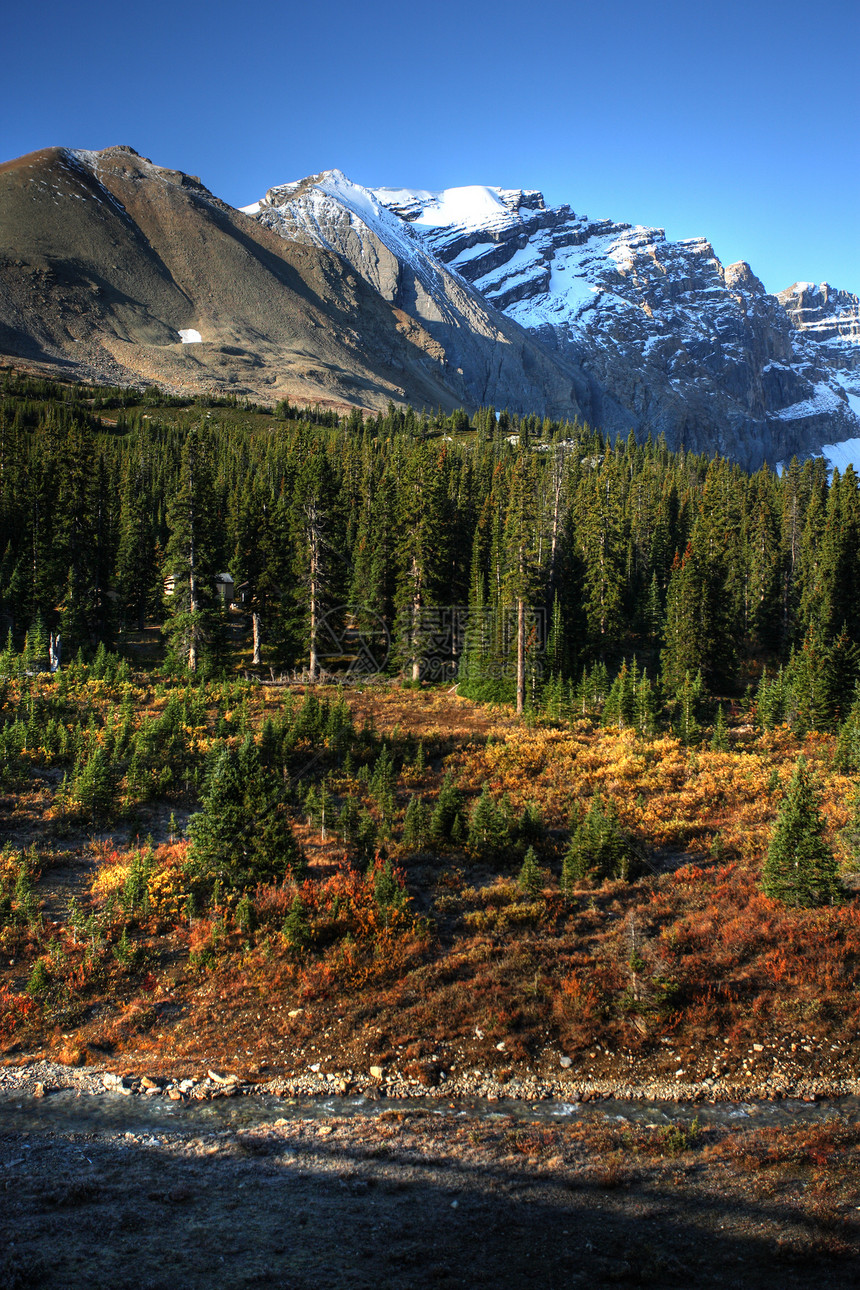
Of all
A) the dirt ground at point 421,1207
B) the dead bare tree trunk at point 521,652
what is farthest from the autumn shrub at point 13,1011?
the dead bare tree trunk at point 521,652

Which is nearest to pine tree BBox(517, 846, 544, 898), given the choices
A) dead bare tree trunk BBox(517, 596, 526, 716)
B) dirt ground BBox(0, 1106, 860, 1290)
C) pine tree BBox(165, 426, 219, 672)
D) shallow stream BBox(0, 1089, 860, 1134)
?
shallow stream BBox(0, 1089, 860, 1134)

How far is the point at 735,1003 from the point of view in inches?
559

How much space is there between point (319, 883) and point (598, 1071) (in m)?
8.30

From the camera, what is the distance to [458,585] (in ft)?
165

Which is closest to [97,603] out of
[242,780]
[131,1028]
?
[242,780]

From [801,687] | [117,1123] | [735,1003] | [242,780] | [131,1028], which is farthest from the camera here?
[801,687]

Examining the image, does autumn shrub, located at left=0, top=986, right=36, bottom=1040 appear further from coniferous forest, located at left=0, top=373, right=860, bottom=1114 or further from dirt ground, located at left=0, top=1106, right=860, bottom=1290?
dirt ground, located at left=0, top=1106, right=860, bottom=1290

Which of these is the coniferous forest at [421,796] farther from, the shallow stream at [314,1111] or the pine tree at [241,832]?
the shallow stream at [314,1111]

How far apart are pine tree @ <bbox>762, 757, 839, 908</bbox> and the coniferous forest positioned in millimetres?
82

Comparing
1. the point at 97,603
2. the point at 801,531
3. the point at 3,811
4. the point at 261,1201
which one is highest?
the point at 801,531

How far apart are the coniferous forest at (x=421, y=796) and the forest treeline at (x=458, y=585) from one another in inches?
10.8

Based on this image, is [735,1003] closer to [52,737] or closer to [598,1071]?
[598,1071]

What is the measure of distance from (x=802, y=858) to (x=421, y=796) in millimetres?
12709

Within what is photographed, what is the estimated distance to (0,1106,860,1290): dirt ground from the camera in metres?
7.47
